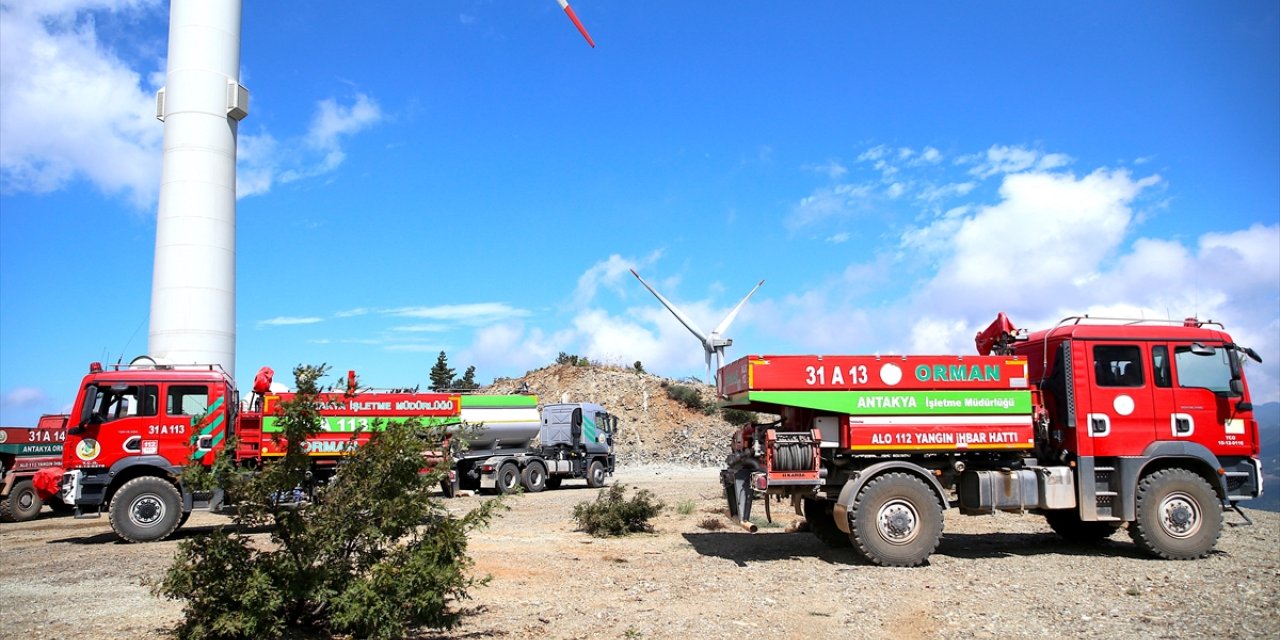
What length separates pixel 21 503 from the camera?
21484 millimetres

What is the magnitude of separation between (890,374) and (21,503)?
21673 mm

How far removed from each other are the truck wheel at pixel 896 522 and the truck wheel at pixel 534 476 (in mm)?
17783

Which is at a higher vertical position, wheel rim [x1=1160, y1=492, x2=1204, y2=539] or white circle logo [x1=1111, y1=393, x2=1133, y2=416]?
white circle logo [x1=1111, y1=393, x2=1133, y2=416]

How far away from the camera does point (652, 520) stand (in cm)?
1784

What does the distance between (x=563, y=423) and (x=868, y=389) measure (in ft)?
65.5

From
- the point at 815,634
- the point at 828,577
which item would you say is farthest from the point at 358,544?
the point at 828,577

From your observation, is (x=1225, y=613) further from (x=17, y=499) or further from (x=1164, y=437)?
(x=17, y=499)

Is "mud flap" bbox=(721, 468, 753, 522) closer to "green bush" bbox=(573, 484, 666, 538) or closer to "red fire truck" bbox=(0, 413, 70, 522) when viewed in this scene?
"green bush" bbox=(573, 484, 666, 538)

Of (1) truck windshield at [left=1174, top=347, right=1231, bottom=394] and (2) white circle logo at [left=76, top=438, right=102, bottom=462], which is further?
(2) white circle logo at [left=76, top=438, right=102, bottom=462]

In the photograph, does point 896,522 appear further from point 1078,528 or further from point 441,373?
point 441,373

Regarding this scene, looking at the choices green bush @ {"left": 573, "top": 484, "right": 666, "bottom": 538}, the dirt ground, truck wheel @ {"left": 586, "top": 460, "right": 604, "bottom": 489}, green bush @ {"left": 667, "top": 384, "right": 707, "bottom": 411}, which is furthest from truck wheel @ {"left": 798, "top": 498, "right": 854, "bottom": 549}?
green bush @ {"left": 667, "top": 384, "right": 707, "bottom": 411}

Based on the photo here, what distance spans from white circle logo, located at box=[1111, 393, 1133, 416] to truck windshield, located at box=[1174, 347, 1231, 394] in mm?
812

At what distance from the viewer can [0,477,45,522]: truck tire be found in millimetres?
21250

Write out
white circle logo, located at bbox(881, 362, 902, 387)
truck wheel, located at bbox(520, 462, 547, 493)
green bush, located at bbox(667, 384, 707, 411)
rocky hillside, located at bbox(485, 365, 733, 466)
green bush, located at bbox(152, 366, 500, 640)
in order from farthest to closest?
green bush, located at bbox(667, 384, 707, 411)
rocky hillside, located at bbox(485, 365, 733, 466)
truck wheel, located at bbox(520, 462, 547, 493)
white circle logo, located at bbox(881, 362, 902, 387)
green bush, located at bbox(152, 366, 500, 640)
